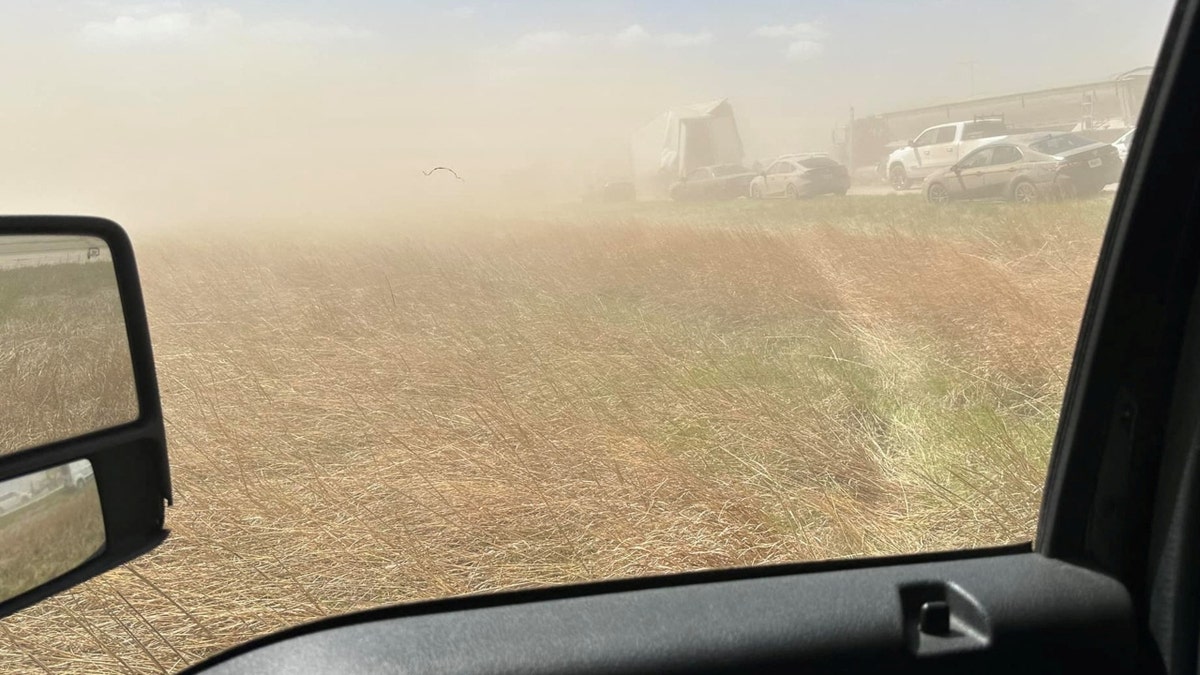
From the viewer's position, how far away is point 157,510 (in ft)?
5.24

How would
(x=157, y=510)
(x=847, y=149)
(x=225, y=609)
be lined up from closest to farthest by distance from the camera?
Result: 1. (x=157, y=510)
2. (x=225, y=609)
3. (x=847, y=149)

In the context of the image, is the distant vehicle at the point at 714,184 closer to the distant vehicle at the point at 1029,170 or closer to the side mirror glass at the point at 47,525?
the distant vehicle at the point at 1029,170

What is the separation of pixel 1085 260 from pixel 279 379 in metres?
3.45

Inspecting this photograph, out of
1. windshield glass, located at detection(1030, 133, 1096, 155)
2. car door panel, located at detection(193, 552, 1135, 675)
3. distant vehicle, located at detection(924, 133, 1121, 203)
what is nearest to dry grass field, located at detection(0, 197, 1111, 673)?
distant vehicle, located at detection(924, 133, 1121, 203)

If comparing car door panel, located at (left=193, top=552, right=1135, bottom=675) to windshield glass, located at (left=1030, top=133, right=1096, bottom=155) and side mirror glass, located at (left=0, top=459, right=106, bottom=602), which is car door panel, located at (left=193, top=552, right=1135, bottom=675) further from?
windshield glass, located at (left=1030, top=133, right=1096, bottom=155)

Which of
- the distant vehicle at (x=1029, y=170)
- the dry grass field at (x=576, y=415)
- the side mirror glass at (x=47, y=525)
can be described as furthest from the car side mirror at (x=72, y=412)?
the distant vehicle at (x=1029, y=170)

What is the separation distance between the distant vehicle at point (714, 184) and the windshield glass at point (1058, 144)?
4.26m

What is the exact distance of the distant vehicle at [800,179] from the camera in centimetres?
682

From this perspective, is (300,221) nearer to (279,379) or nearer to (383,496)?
(279,379)

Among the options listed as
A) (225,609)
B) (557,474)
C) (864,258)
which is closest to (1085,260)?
(864,258)

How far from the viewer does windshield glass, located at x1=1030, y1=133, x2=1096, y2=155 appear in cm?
367

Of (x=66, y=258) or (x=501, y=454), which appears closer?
(x=66, y=258)

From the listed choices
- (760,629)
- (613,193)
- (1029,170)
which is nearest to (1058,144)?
(1029,170)

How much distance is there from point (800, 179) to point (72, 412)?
653 centimetres
